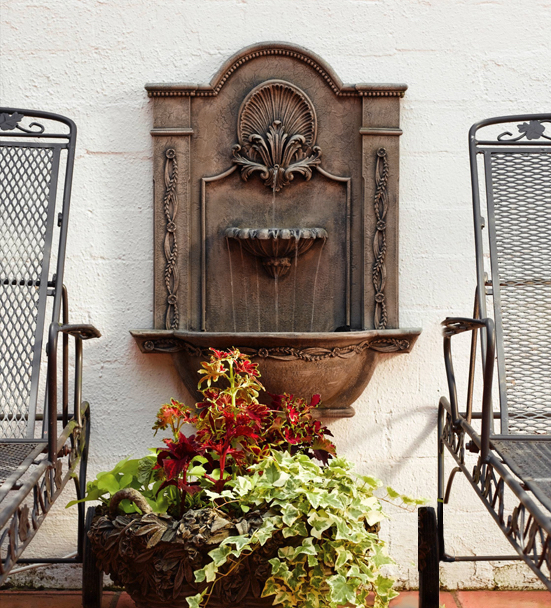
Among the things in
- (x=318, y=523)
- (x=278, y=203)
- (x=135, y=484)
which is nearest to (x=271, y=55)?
(x=278, y=203)

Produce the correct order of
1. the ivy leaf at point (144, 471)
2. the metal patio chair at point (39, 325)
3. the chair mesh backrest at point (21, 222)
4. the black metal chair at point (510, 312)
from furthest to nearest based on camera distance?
1. the chair mesh backrest at point (21, 222)
2. the black metal chair at point (510, 312)
3. the ivy leaf at point (144, 471)
4. the metal patio chair at point (39, 325)

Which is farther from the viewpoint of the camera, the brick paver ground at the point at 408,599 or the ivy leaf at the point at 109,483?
the brick paver ground at the point at 408,599

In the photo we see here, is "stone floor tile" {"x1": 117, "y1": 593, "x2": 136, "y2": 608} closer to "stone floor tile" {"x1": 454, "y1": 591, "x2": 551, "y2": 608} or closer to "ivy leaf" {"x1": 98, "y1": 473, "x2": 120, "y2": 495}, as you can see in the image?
"ivy leaf" {"x1": 98, "y1": 473, "x2": 120, "y2": 495}

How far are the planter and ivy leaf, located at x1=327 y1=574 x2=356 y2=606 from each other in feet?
0.48

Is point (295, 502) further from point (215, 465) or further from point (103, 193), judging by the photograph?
point (103, 193)

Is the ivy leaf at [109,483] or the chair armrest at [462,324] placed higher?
the chair armrest at [462,324]

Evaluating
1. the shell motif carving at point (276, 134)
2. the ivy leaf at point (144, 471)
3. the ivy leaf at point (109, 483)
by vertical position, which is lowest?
the ivy leaf at point (109, 483)

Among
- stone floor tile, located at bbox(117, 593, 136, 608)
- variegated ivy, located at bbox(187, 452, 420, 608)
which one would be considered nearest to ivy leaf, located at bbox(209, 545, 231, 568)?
variegated ivy, located at bbox(187, 452, 420, 608)

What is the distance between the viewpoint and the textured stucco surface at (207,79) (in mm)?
2584

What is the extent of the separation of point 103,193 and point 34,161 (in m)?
0.33

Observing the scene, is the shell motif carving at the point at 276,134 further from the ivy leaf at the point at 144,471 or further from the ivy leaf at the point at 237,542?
the ivy leaf at the point at 237,542

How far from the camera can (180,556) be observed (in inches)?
66.3

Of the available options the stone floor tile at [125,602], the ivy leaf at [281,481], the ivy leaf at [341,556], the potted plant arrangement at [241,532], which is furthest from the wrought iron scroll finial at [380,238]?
the stone floor tile at [125,602]

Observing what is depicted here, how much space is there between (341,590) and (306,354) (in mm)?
819
